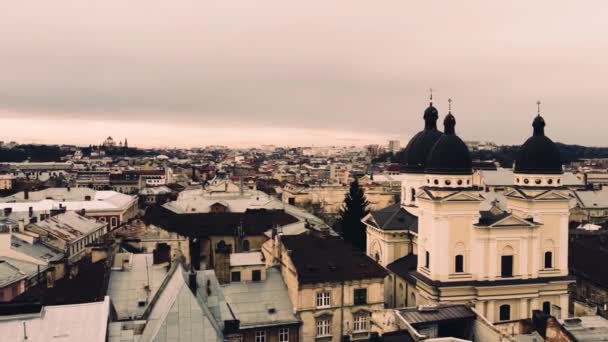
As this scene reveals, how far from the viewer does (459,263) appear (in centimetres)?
4750

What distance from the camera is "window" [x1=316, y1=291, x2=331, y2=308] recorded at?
41206 millimetres

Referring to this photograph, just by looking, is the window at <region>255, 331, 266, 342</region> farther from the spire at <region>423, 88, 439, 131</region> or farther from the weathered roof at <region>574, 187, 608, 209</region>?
the weathered roof at <region>574, 187, 608, 209</region>

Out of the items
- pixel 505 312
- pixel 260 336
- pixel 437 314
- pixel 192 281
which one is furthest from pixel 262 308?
pixel 505 312

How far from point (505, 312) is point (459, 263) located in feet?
17.6

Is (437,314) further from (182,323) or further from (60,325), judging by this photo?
(60,325)

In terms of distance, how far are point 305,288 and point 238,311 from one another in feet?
15.6

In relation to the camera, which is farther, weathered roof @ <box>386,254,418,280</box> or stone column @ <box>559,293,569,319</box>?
weathered roof @ <box>386,254,418,280</box>

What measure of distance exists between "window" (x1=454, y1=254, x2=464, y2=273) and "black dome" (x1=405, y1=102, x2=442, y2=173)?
16183 mm

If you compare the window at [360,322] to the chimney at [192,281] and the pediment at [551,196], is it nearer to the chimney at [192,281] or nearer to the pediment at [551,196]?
the chimney at [192,281]

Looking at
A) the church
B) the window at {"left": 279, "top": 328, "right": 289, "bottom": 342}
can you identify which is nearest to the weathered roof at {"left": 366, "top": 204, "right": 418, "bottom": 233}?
the church

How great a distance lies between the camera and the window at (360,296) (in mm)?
42062

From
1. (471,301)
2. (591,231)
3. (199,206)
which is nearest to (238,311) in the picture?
(471,301)

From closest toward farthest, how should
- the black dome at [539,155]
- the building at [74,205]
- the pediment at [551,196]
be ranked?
the pediment at [551,196] < the black dome at [539,155] < the building at [74,205]

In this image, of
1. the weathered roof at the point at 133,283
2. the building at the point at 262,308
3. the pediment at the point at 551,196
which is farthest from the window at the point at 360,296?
the pediment at the point at 551,196
